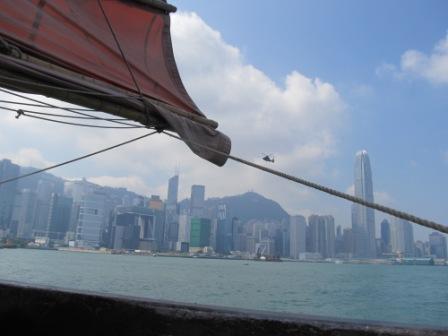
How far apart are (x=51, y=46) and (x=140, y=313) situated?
2.16 meters

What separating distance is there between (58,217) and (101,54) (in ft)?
437

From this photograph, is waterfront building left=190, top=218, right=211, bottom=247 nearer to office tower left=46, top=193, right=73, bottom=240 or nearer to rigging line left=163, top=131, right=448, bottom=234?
office tower left=46, top=193, right=73, bottom=240

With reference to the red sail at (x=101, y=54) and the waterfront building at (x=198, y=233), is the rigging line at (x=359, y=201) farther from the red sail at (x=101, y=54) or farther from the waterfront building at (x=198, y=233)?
the waterfront building at (x=198, y=233)

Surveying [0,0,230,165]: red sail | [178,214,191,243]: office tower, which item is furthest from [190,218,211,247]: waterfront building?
[0,0,230,165]: red sail

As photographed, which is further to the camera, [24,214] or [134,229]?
[134,229]

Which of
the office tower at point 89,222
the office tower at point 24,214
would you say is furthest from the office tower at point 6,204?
the office tower at point 89,222

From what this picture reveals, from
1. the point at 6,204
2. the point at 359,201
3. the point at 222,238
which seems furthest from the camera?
the point at 222,238

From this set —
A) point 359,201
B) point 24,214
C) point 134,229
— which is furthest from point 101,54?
point 24,214

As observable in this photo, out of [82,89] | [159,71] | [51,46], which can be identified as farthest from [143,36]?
[82,89]

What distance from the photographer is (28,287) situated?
271cm

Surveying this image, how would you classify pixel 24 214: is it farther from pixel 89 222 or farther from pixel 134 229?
pixel 134 229

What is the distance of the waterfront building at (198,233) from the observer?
124 meters

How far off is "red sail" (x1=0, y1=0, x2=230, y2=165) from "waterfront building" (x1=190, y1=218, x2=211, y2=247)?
12163 centimetres

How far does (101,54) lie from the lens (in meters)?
3.43
